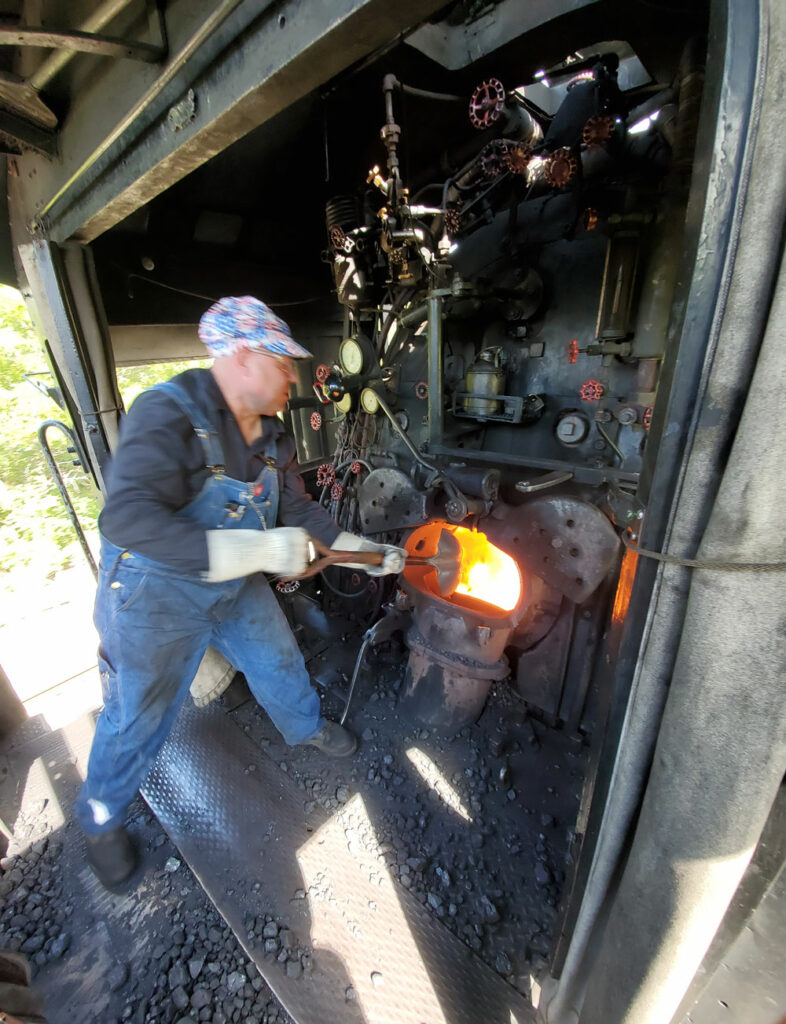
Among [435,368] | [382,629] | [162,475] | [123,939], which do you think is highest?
[435,368]

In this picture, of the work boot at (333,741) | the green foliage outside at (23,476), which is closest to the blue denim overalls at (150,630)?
the work boot at (333,741)

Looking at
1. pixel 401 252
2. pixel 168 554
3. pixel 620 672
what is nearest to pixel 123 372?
pixel 401 252

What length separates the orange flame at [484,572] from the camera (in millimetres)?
2898

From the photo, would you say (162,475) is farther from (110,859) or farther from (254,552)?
(110,859)

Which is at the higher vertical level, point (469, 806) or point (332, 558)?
point (332, 558)

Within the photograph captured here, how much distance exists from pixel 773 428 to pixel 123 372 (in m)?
13.3

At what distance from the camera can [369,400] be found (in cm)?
309

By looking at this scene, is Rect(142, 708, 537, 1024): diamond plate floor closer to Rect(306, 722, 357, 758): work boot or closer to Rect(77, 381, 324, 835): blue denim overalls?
Rect(306, 722, 357, 758): work boot

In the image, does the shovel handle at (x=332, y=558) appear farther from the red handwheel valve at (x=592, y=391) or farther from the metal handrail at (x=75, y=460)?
the metal handrail at (x=75, y=460)

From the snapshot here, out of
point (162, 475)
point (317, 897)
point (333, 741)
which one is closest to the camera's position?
point (162, 475)

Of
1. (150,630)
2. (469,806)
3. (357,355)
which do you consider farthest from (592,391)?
(150,630)

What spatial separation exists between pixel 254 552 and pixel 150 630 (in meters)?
0.58

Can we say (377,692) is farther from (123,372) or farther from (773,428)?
(123,372)

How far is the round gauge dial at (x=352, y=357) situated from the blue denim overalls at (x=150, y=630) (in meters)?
1.30
